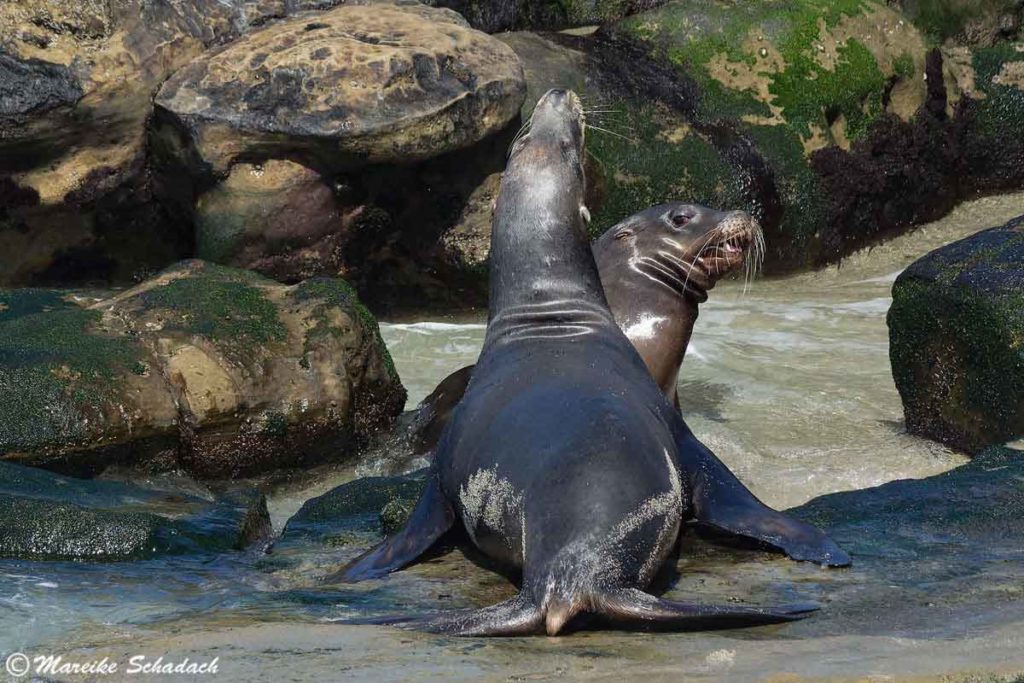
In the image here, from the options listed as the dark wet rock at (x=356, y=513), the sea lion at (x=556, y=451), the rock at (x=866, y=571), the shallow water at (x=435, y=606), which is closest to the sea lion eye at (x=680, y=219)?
the shallow water at (x=435, y=606)

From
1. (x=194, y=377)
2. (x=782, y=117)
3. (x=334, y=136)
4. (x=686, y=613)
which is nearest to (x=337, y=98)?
(x=334, y=136)

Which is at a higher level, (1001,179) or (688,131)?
(688,131)

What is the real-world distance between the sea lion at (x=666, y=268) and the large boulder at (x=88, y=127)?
489cm

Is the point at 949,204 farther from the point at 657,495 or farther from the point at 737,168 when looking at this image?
the point at 657,495

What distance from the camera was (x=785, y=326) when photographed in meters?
12.3

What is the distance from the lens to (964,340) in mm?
7988

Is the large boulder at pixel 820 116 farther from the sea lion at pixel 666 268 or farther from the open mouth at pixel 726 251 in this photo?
the open mouth at pixel 726 251

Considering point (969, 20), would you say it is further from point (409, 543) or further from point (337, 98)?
point (409, 543)

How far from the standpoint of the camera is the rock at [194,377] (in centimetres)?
796

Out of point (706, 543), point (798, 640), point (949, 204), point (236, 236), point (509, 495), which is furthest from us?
point (949, 204)

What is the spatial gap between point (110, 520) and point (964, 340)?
15.4 feet

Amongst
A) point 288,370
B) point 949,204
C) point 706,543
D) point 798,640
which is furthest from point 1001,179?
point 798,640

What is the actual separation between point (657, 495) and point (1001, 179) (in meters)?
12.1

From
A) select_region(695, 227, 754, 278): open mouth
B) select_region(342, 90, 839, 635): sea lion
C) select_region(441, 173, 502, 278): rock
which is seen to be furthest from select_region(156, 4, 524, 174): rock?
select_region(342, 90, 839, 635): sea lion
